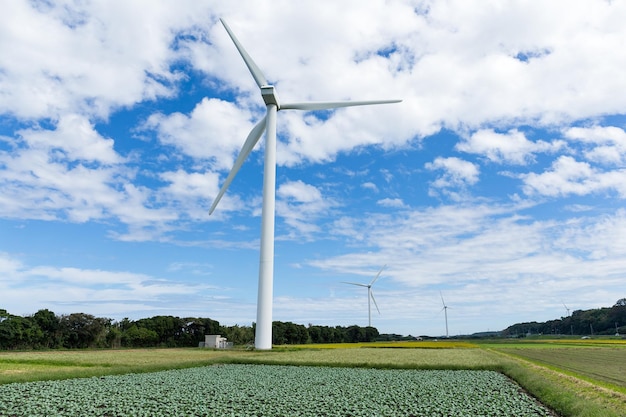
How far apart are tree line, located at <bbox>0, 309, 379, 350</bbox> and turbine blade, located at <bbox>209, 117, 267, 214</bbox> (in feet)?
118

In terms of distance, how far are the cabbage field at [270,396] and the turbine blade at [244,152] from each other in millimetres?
29996

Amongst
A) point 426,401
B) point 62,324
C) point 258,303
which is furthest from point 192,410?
point 62,324

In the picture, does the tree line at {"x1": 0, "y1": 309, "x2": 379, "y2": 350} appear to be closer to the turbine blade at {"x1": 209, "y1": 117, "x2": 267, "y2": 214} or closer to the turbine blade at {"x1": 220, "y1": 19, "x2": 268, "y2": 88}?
the turbine blade at {"x1": 209, "y1": 117, "x2": 267, "y2": 214}

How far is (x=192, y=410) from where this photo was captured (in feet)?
55.3

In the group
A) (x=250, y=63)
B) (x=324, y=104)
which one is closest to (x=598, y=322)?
(x=324, y=104)

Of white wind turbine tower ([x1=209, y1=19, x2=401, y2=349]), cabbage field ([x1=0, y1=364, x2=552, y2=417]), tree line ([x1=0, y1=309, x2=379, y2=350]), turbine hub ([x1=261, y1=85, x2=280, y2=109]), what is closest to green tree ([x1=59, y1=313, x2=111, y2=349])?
tree line ([x1=0, y1=309, x2=379, y2=350])

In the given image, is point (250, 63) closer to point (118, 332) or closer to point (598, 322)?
point (118, 332)

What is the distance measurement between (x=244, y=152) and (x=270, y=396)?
39900 millimetres

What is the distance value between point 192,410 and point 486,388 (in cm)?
1488

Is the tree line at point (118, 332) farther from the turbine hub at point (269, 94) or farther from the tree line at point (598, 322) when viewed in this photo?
the tree line at point (598, 322)

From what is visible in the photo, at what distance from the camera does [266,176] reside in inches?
2120

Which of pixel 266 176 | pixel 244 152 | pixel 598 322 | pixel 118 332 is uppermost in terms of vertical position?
pixel 244 152

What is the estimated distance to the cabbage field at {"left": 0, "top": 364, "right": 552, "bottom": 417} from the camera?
1675 cm

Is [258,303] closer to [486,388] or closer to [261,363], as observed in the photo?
[261,363]
